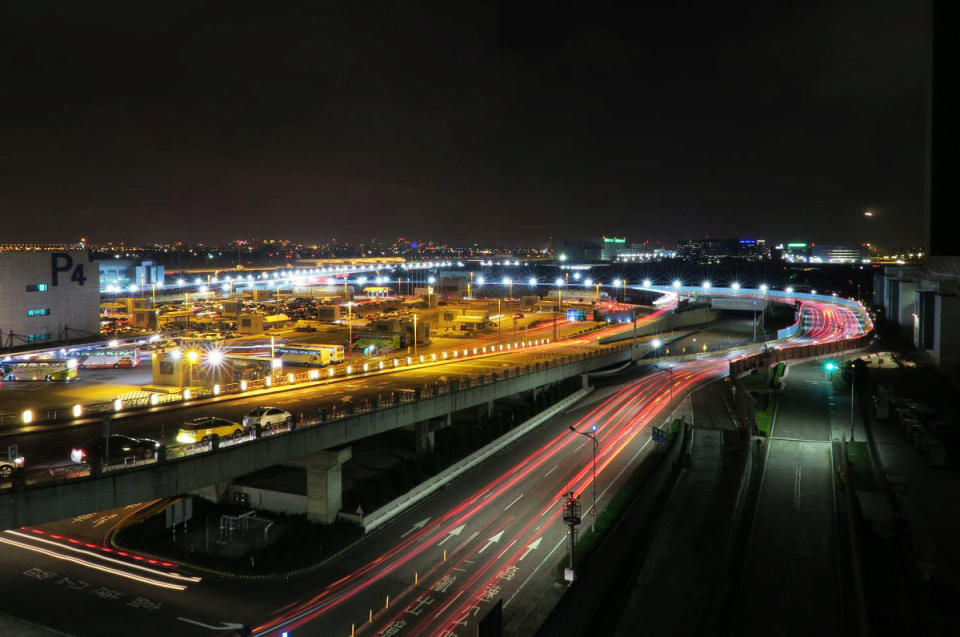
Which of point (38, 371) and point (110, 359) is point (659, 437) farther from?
point (110, 359)

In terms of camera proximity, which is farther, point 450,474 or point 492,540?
point 450,474

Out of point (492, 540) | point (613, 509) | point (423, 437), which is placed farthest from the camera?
point (423, 437)

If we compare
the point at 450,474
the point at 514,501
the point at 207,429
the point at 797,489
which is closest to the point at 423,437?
the point at 450,474

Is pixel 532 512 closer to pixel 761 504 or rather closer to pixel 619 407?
pixel 761 504

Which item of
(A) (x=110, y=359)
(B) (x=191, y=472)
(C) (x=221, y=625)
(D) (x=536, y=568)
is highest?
(A) (x=110, y=359)

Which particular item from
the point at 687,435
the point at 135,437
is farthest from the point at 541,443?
the point at 135,437

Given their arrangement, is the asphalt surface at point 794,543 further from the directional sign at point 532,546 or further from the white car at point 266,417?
the white car at point 266,417

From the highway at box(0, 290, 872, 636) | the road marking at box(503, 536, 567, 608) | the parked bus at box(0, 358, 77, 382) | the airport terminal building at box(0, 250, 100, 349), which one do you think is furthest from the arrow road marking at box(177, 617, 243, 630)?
the airport terminal building at box(0, 250, 100, 349)

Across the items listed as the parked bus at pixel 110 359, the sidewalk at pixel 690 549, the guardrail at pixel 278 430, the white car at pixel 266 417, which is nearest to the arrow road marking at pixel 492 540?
the sidewalk at pixel 690 549
